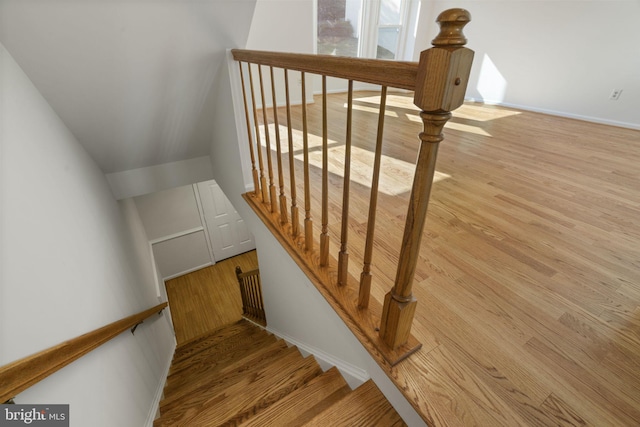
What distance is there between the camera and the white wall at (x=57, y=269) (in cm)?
93

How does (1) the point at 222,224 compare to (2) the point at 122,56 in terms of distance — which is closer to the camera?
(2) the point at 122,56

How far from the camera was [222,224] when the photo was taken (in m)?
5.28

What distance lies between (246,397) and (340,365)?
63 centimetres

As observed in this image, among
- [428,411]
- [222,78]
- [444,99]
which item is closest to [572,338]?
[428,411]

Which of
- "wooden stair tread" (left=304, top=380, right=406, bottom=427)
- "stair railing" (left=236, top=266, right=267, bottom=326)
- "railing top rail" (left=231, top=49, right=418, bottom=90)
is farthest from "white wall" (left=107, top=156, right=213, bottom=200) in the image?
"wooden stair tread" (left=304, top=380, right=406, bottom=427)

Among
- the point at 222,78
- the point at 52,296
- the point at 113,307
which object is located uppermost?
the point at 222,78

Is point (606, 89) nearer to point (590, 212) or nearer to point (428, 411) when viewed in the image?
point (590, 212)

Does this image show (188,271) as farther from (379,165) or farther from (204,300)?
(379,165)

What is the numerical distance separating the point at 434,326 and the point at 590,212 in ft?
4.68

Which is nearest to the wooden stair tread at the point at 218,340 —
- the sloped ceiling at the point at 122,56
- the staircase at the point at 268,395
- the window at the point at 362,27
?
the staircase at the point at 268,395

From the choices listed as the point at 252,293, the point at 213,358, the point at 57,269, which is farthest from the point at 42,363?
the point at 252,293

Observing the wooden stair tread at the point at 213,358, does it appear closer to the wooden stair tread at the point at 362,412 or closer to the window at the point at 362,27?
the wooden stair tread at the point at 362,412

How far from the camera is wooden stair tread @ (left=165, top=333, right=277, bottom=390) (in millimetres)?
2516

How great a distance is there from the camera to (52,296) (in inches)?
42.1
